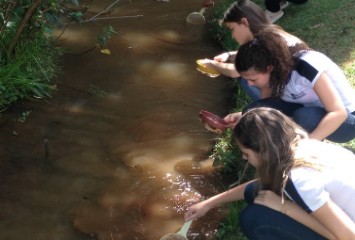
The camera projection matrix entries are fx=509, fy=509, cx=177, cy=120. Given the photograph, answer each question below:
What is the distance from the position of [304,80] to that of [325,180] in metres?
0.75

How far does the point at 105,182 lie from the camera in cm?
303

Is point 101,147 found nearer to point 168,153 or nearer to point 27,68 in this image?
point 168,153

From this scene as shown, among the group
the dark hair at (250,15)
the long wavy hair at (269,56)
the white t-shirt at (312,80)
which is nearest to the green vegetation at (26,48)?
the dark hair at (250,15)

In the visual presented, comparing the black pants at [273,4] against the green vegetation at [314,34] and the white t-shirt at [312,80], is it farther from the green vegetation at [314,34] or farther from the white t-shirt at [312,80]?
the white t-shirt at [312,80]

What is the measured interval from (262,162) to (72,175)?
60.0 inches

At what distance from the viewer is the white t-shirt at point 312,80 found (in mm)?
2459

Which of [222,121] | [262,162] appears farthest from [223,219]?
[262,162]

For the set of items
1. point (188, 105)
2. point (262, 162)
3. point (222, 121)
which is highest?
point (262, 162)

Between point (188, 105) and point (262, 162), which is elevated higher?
point (262, 162)

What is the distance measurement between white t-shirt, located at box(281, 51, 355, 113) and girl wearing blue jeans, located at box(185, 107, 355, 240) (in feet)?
1.84

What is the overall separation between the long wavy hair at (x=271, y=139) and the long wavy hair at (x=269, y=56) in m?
0.51

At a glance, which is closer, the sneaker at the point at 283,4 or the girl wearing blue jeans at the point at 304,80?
the girl wearing blue jeans at the point at 304,80

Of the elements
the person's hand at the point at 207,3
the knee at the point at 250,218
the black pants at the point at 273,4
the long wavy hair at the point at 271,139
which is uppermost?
the long wavy hair at the point at 271,139

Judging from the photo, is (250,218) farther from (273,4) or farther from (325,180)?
(273,4)
